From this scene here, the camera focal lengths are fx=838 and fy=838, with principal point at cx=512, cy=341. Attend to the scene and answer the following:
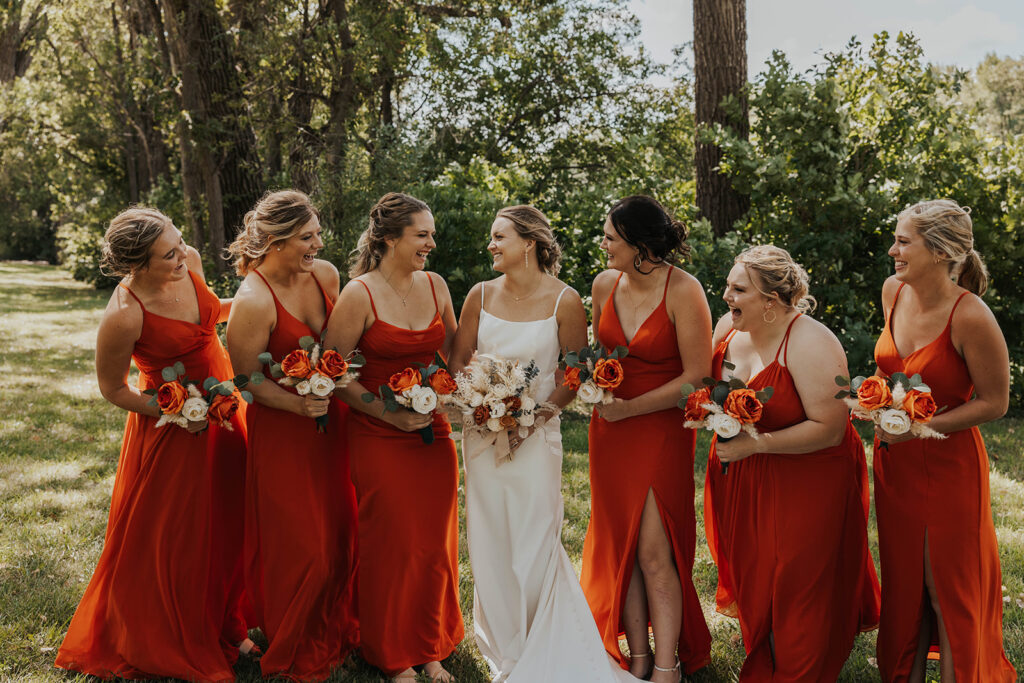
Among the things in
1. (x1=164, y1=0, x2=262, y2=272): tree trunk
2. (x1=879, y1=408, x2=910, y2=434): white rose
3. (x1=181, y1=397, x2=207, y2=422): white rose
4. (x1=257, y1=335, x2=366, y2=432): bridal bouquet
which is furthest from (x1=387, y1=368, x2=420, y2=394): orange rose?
(x1=164, y1=0, x2=262, y2=272): tree trunk

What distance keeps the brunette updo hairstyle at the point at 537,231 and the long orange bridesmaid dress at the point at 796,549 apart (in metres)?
1.36

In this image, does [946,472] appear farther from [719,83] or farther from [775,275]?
[719,83]

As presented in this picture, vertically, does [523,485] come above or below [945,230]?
below

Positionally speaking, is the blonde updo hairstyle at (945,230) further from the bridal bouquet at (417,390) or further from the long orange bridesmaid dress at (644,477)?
the bridal bouquet at (417,390)

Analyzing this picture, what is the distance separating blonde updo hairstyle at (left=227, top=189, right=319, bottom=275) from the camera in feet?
15.1

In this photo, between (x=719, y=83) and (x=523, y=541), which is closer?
(x=523, y=541)

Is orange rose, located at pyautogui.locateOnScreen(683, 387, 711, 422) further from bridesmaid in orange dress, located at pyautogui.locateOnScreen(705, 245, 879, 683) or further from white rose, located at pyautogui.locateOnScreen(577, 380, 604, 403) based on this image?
white rose, located at pyautogui.locateOnScreen(577, 380, 604, 403)

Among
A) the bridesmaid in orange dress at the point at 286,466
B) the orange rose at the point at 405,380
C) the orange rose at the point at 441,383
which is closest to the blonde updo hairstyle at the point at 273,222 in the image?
the bridesmaid in orange dress at the point at 286,466

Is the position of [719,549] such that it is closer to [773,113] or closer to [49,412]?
[773,113]

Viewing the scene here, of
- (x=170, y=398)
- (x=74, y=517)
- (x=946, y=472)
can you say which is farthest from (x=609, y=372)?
(x=74, y=517)

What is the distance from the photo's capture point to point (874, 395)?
380 cm

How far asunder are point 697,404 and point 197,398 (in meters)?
2.55

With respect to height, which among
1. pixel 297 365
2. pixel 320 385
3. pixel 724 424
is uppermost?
pixel 297 365

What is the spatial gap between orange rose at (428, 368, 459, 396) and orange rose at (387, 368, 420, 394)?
0.28 ft
